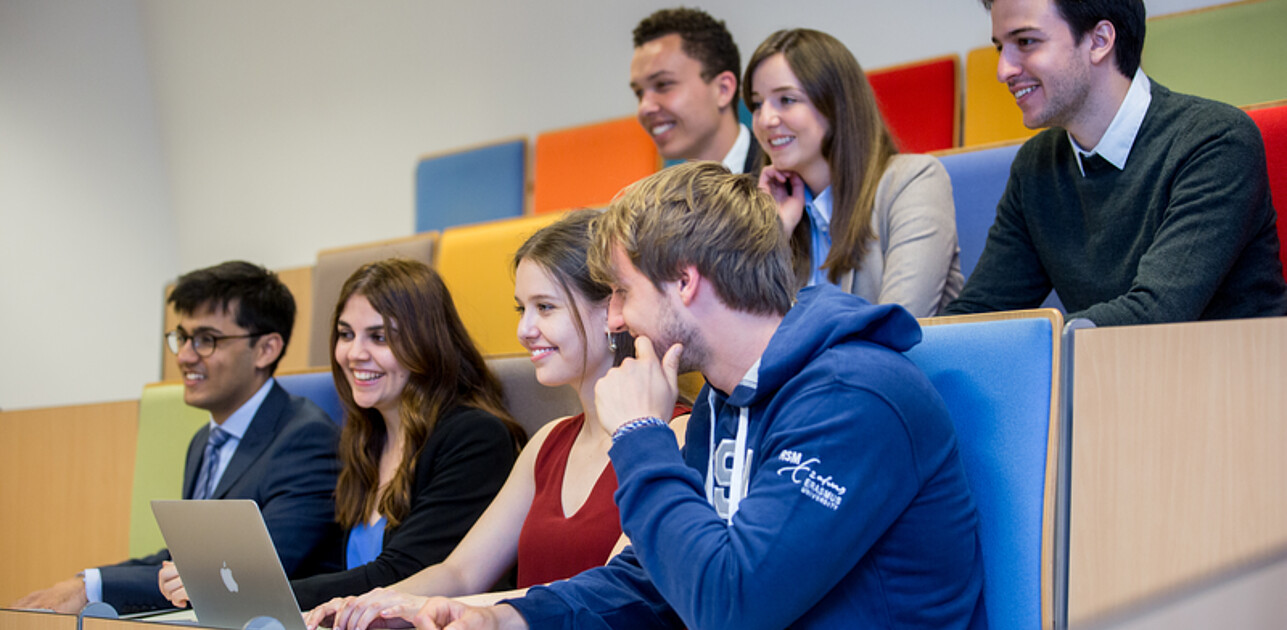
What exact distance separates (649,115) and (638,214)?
168cm

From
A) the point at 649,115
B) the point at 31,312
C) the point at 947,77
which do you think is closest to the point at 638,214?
the point at 649,115

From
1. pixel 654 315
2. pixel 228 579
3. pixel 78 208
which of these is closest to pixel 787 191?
pixel 654 315

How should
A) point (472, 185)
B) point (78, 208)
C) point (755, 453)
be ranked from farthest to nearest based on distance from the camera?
point (78, 208), point (472, 185), point (755, 453)

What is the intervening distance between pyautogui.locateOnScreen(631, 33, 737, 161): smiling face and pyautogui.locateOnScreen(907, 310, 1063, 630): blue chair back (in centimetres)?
167

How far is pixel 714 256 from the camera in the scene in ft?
3.57

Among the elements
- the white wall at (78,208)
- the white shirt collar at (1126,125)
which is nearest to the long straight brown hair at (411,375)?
the white shirt collar at (1126,125)

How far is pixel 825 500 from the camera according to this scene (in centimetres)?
89

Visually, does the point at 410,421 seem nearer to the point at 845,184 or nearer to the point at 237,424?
the point at 237,424

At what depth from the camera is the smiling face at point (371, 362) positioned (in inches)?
74.9

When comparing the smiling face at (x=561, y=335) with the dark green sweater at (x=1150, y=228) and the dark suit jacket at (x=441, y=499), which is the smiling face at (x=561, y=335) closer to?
the dark suit jacket at (x=441, y=499)

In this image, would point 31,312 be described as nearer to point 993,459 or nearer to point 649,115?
point 649,115

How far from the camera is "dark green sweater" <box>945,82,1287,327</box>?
136cm

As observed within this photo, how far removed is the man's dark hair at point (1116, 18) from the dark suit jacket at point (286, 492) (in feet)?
4.97

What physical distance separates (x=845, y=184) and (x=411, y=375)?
871 millimetres
